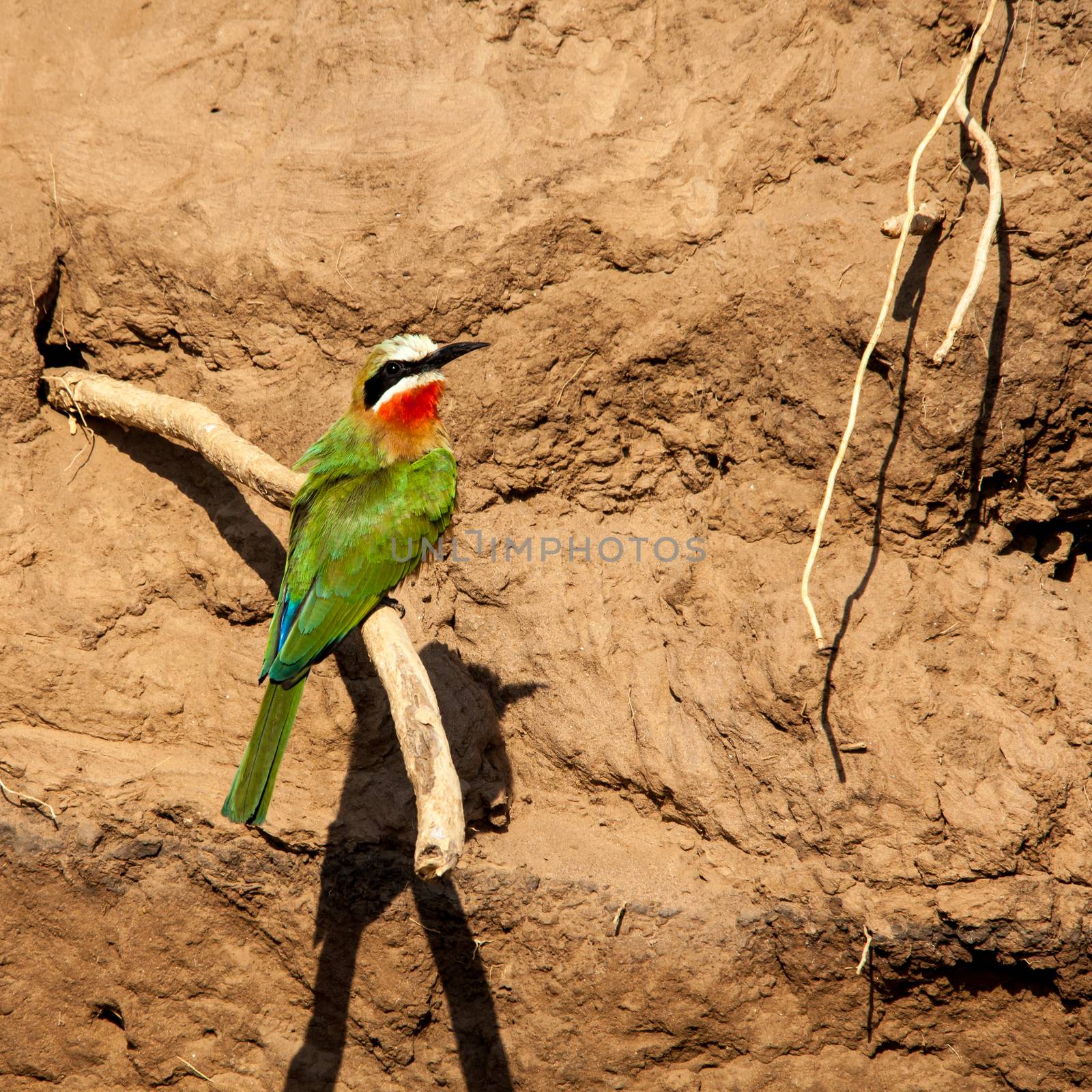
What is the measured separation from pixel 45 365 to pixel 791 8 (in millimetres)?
2649

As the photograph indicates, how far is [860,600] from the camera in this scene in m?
3.04

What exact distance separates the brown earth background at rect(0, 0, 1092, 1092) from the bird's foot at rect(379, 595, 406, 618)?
10cm

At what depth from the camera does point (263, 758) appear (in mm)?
2697

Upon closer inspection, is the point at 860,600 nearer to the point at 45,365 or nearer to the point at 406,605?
the point at 406,605

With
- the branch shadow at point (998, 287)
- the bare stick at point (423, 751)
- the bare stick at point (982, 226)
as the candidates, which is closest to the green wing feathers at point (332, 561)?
the bare stick at point (423, 751)

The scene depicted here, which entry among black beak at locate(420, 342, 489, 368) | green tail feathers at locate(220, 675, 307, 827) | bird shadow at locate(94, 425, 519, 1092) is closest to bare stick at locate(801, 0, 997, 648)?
bird shadow at locate(94, 425, 519, 1092)

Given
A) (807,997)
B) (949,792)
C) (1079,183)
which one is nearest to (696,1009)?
(807,997)

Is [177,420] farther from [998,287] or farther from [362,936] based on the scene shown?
[998,287]

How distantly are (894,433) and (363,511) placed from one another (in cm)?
161

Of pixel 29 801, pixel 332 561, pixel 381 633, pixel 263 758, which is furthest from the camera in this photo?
pixel 29 801

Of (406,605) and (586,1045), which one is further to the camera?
(406,605)

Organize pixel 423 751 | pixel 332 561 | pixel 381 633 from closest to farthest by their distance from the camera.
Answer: pixel 423 751 < pixel 381 633 < pixel 332 561

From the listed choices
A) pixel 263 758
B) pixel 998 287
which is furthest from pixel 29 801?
pixel 998 287

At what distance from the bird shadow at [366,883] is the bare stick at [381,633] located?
1.30 feet
